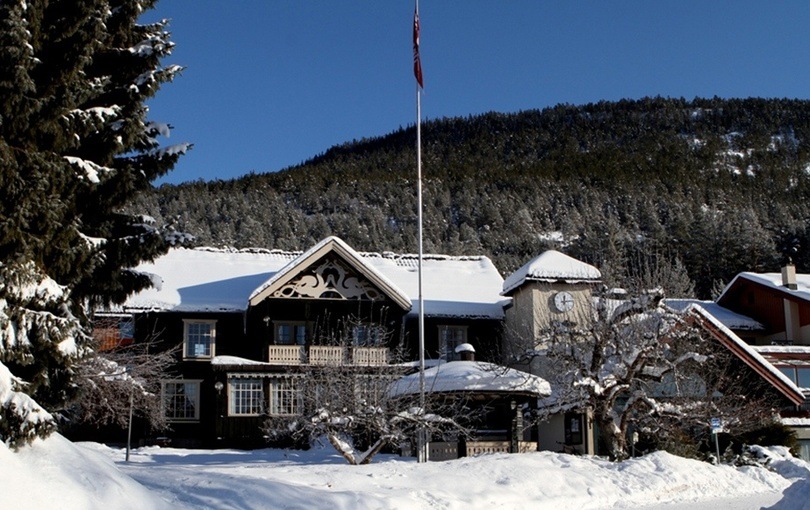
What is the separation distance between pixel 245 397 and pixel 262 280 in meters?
5.80

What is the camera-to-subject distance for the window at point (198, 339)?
1404 inches

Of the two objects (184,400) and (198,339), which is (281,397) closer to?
(184,400)

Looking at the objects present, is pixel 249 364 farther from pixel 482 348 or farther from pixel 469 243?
pixel 469 243

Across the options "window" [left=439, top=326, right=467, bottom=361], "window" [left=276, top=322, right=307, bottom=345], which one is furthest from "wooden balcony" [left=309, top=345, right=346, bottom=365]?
"window" [left=439, top=326, right=467, bottom=361]

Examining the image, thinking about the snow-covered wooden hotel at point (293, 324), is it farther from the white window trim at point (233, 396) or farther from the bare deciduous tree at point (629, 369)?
the bare deciduous tree at point (629, 369)

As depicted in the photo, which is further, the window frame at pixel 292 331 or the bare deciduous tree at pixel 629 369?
the window frame at pixel 292 331

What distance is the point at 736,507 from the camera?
1727 centimetres

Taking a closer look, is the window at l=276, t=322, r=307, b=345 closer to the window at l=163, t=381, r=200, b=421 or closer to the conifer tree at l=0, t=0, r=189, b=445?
the window at l=163, t=381, r=200, b=421

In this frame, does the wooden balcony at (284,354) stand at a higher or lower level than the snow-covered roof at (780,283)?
lower

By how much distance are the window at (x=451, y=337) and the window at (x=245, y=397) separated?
25.9 ft

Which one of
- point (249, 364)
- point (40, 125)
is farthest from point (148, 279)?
point (249, 364)

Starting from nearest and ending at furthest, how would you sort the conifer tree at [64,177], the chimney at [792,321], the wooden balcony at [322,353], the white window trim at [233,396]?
the conifer tree at [64,177] → the wooden balcony at [322,353] → the white window trim at [233,396] → the chimney at [792,321]

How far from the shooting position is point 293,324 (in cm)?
3625

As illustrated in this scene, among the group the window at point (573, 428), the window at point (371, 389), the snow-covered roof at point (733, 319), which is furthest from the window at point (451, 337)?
the window at point (371, 389)
